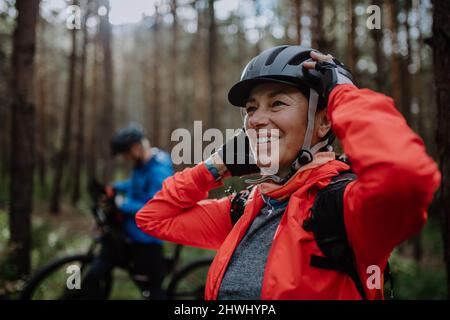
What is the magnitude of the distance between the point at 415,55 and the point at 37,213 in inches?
717

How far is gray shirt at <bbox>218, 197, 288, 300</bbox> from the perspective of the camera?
161 cm

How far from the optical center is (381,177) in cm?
121

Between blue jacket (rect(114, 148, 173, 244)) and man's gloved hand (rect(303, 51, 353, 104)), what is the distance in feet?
11.1

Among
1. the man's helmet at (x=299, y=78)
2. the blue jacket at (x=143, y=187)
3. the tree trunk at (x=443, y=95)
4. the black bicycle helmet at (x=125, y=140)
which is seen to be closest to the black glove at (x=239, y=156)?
the man's helmet at (x=299, y=78)

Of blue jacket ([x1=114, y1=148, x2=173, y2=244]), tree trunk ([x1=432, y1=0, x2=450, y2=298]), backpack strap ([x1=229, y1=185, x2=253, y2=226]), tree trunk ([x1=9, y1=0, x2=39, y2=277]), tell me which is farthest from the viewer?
tree trunk ([x1=9, y1=0, x2=39, y2=277])

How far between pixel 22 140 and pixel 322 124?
17.9 feet

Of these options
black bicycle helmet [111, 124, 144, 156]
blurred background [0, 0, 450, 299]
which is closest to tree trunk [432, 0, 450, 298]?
blurred background [0, 0, 450, 299]

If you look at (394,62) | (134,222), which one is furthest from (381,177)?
(394,62)

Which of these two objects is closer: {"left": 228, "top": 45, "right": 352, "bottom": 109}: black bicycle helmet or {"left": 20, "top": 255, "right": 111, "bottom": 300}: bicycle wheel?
{"left": 228, "top": 45, "right": 352, "bottom": 109}: black bicycle helmet

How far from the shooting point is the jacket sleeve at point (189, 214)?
7.29 feet

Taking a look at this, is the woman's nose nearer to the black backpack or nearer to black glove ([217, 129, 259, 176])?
black glove ([217, 129, 259, 176])

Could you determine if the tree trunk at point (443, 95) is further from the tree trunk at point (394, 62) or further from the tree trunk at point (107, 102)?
the tree trunk at point (107, 102)

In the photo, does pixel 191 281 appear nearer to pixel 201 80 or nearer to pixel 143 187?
pixel 143 187
